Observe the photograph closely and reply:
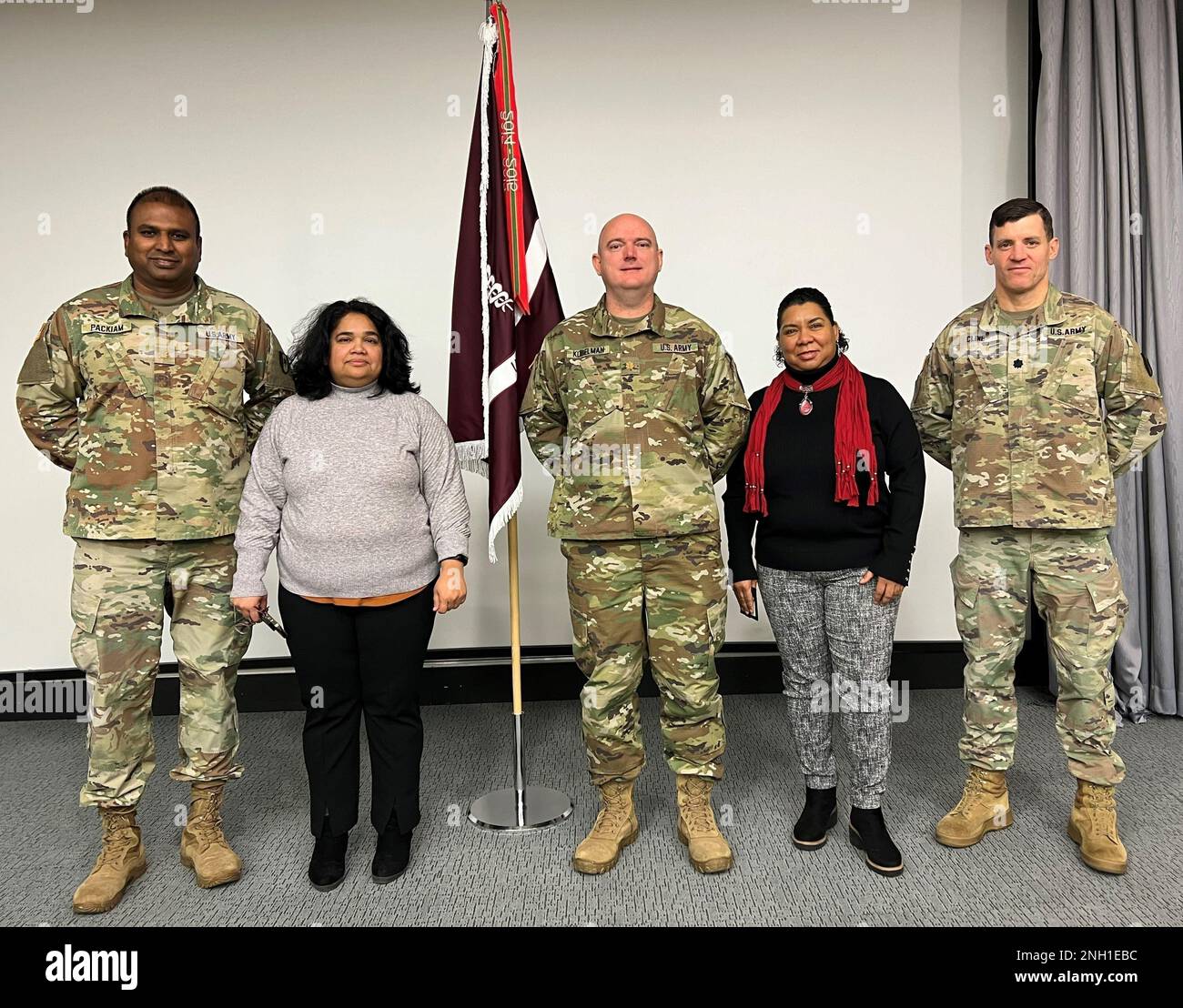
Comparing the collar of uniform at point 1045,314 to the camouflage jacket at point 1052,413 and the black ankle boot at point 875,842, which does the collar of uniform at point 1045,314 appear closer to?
the camouflage jacket at point 1052,413

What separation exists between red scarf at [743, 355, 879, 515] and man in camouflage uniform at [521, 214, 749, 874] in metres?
0.07

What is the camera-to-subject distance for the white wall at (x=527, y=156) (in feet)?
11.6

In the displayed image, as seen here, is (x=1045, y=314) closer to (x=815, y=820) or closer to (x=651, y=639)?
(x=651, y=639)

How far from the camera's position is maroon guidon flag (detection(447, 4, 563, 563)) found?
8.21ft

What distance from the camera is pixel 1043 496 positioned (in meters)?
2.27

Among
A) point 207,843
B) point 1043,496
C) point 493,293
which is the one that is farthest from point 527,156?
point 207,843

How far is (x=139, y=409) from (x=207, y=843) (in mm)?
1145

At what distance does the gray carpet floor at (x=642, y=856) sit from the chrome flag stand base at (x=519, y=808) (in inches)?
Answer: 1.8

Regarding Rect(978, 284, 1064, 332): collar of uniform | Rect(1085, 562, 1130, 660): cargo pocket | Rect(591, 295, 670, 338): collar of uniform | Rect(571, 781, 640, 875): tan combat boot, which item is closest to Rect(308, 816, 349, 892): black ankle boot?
Rect(571, 781, 640, 875): tan combat boot

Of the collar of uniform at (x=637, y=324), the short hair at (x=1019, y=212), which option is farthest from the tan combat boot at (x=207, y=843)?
the short hair at (x=1019, y=212)
